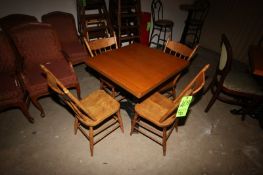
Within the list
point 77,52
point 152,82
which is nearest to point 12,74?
point 77,52

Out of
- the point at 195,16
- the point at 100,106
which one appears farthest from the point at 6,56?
the point at 195,16

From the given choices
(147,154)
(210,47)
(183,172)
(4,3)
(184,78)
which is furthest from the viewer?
(210,47)

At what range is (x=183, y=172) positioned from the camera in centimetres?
174

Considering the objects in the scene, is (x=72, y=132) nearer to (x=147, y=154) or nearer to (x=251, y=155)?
(x=147, y=154)

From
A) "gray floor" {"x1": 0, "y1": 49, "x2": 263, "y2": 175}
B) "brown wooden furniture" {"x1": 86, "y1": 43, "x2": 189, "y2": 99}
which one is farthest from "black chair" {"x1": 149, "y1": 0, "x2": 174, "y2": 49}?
"gray floor" {"x1": 0, "y1": 49, "x2": 263, "y2": 175}

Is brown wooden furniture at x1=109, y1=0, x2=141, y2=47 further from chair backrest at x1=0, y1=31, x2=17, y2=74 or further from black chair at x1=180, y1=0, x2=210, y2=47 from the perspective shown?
chair backrest at x1=0, y1=31, x2=17, y2=74

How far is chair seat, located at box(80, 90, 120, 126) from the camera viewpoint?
1.67 metres

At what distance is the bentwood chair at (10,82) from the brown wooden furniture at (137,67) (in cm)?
90

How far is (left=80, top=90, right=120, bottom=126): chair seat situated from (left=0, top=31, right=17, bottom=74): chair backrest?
3.78 feet

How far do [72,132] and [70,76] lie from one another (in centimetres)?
73

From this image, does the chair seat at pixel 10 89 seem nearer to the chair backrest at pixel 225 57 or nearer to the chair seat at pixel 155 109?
the chair seat at pixel 155 109

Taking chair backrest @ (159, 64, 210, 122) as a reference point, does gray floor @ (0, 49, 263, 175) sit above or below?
below

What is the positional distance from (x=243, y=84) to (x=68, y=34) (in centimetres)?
287

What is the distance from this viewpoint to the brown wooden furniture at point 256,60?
195 centimetres
